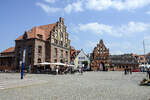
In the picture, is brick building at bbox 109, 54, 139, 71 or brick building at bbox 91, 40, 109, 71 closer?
brick building at bbox 91, 40, 109, 71

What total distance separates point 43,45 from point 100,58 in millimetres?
30325

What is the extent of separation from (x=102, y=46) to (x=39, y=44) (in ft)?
109

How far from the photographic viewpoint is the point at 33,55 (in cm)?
4197

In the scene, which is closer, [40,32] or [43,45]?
[43,45]

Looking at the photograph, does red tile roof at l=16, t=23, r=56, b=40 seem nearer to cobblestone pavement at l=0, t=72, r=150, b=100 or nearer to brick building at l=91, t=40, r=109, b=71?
brick building at l=91, t=40, r=109, b=71

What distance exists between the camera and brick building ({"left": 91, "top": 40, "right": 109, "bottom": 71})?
6725cm

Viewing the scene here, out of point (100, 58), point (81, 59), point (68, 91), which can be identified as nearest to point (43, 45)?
point (81, 59)

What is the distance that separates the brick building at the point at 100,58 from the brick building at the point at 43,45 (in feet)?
60.6

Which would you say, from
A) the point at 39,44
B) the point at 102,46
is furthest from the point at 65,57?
the point at 102,46

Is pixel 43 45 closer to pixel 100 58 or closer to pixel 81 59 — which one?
pixel 81 59

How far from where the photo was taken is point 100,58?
67625 mm

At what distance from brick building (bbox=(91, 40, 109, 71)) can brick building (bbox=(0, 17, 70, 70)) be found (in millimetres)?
18468

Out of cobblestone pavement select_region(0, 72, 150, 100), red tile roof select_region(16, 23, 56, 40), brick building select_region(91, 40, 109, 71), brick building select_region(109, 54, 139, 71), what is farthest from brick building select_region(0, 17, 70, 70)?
cobblestone pavement select_region(0, 72, 150, 100)

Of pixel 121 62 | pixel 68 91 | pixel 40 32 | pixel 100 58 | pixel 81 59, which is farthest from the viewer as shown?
pixel 121 62
